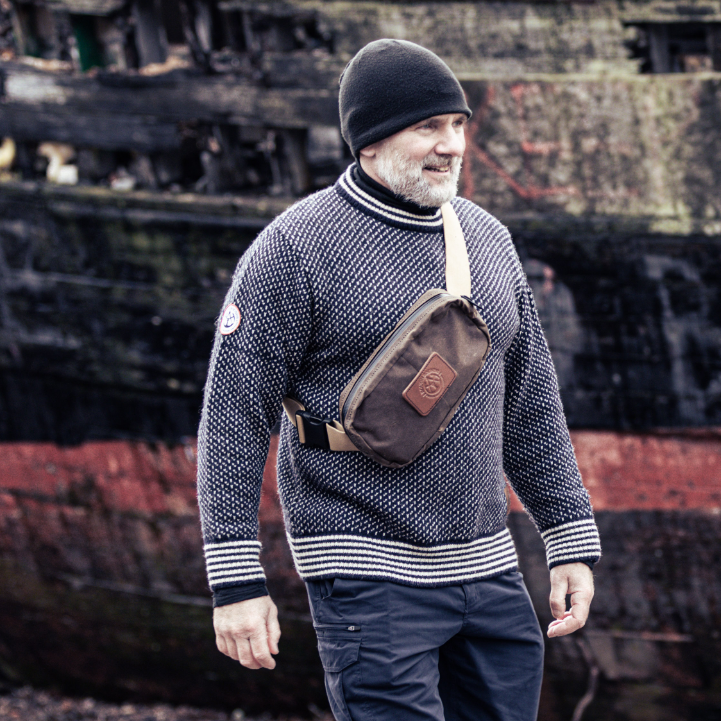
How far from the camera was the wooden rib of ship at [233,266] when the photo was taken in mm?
3289

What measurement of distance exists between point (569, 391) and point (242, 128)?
1681 millimetres

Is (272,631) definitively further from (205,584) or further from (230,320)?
(205,584)

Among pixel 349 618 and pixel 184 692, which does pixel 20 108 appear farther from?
pixel 349 618

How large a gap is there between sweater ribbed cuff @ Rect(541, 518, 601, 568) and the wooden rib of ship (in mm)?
1298

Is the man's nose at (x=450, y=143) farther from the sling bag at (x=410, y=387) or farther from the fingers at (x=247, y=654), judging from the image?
the fingers at (x=247, y=654)

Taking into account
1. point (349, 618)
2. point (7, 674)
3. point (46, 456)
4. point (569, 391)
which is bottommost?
point (7, 674)

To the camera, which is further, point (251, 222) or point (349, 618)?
point (251, 222)

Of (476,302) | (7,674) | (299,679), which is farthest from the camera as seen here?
(7,674)

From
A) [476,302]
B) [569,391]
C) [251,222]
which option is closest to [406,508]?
[476,302]

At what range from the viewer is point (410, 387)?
1.84 metres

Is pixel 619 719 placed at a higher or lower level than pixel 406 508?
lower

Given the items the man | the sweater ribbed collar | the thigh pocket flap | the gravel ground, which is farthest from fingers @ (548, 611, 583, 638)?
the gravel ground

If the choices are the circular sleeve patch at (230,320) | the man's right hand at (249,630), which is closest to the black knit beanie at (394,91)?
the circular sleeve patch at (230,320)

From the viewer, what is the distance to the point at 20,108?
4016mm
